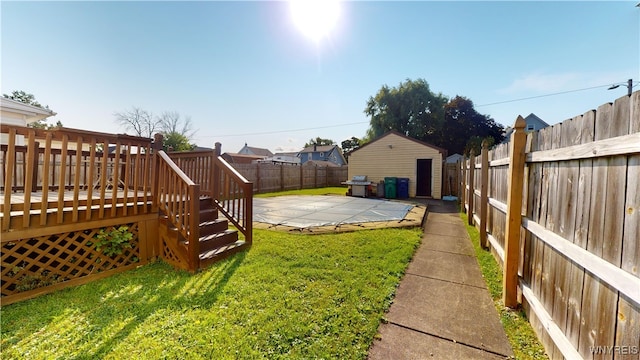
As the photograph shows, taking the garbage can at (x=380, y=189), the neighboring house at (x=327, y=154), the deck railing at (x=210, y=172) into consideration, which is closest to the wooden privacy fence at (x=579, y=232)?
the deck railing at (x=210, y=172)

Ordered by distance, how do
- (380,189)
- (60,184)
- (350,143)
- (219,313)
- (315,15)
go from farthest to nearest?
(350,143)
(380,189)
(315,15)
(60,184)
(219,313)

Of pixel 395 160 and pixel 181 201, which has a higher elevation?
pixel 395 160

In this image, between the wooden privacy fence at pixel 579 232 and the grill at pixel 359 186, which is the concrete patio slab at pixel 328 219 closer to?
the wooden privacy fence at pixel 579 232

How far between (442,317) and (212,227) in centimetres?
356

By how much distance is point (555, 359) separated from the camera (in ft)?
5.68

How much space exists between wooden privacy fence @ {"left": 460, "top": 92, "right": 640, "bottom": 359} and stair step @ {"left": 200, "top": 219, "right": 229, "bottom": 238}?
4105 millimetres

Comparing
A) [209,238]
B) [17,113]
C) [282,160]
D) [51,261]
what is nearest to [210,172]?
[209,238]

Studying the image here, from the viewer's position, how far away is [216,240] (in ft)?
12.9

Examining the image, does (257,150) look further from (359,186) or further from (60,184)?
(60,184)

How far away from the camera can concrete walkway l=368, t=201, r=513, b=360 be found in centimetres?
191

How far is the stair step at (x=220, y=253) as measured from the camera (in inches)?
138

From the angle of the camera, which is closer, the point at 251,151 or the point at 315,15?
the point at 315,15

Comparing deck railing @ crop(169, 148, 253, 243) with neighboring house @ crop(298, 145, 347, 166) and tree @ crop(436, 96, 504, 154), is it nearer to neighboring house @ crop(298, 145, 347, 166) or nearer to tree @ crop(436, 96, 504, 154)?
tree @ crop(436, 96, 504, 154)

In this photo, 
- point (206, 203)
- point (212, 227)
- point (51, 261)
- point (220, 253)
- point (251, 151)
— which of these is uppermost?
point (251, 151)
